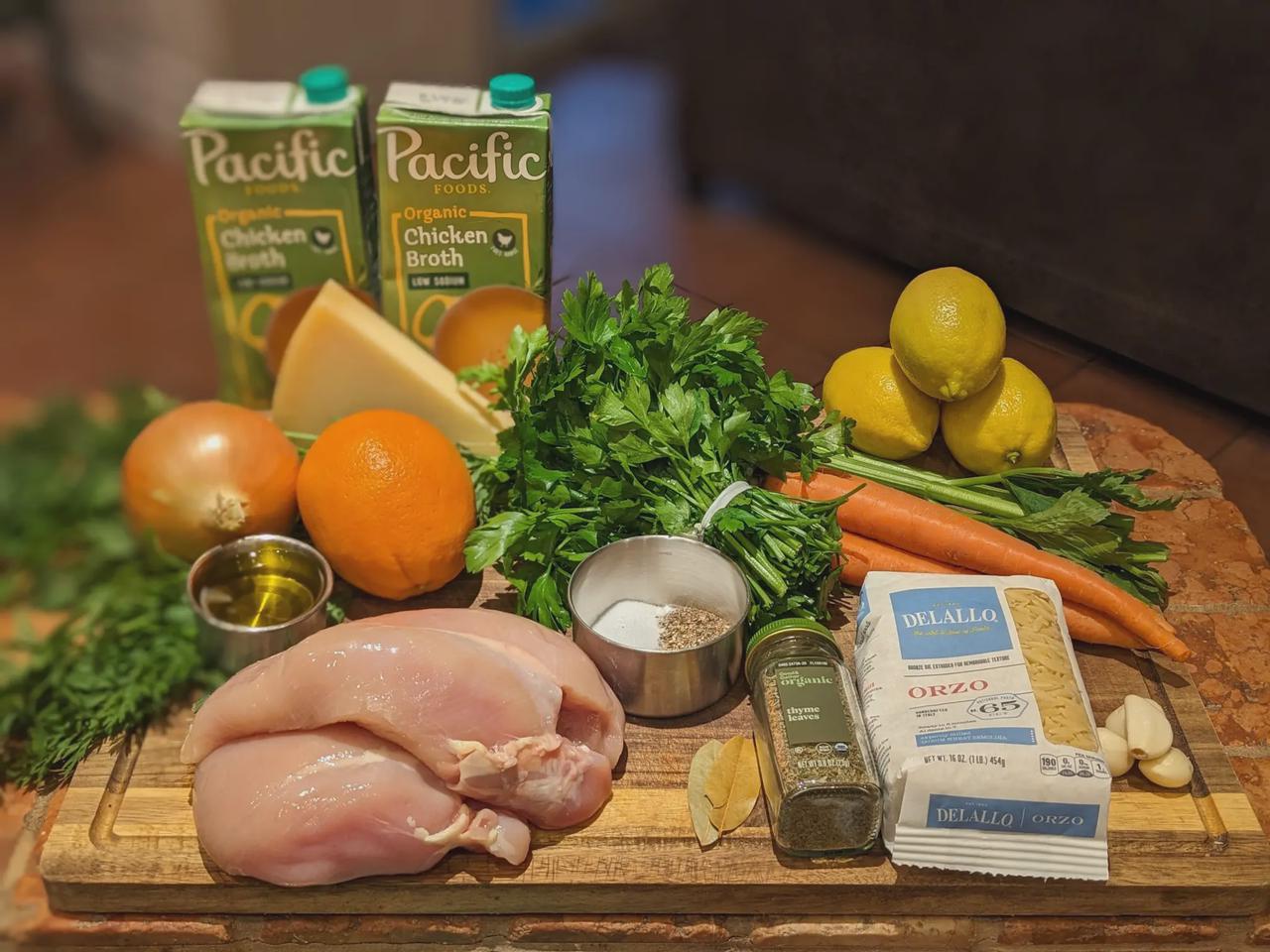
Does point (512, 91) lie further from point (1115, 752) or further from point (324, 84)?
point (1115, 752)

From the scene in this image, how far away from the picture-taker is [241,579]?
1.18 meters

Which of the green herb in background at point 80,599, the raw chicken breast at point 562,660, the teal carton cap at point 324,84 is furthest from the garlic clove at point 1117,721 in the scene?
the teal carton cap at point 324,84

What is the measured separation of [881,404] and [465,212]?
512 millimetres

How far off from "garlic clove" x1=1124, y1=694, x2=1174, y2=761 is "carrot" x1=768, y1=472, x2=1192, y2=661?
11cm

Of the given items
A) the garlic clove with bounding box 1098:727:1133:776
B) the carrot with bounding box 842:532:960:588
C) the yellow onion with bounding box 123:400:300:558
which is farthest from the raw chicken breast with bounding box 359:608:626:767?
the garlic clove with bounding box 1098:727:1133:776

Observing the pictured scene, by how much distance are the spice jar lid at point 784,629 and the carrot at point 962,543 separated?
0.60 feet

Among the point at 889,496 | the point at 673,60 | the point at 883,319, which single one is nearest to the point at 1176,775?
the point at 889,496

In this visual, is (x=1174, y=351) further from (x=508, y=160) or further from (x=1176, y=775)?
(x=508, y=160)

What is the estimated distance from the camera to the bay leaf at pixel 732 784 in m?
1.03

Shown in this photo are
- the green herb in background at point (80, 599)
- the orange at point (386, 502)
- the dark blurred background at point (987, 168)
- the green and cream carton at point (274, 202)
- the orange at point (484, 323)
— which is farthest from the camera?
the orange at point (484, 323)

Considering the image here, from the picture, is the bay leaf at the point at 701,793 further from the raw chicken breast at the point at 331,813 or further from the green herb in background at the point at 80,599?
the green herb in background at the point at 80,599

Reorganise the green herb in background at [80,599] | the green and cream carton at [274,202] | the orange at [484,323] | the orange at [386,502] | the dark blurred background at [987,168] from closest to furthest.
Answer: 1. the green herb in background at [80,599]
2. the dark blurred background at [987,168]
3. the orange at [386,502]
4. the green and cream carton at [274,202]
5. the orange at [484,323]

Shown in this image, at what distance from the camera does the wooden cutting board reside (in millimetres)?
990

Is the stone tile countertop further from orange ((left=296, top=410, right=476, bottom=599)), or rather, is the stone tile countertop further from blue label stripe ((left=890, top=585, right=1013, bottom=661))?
orange ((left=296, top=410, right=476, bottom=599))
